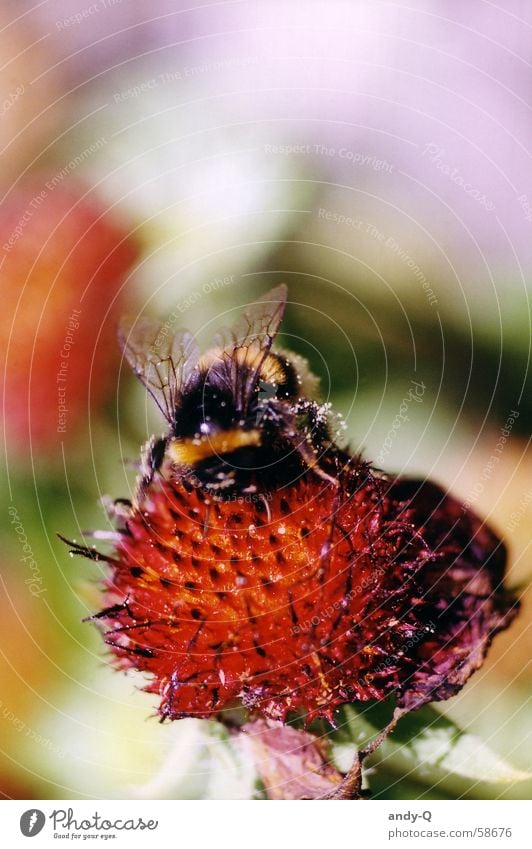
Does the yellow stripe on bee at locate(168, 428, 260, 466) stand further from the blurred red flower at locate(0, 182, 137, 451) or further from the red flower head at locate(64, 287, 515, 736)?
the blurred red flower at locate(0, 182, 137, 451)

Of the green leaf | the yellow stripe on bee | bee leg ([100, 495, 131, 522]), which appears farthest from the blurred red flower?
the green leaf

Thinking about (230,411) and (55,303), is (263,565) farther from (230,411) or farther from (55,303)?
(55,303)

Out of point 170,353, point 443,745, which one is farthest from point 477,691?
point 170,353

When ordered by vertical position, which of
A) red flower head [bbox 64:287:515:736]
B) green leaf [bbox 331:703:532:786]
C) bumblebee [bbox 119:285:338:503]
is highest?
bumblebee [bbox 119:285:338:503]

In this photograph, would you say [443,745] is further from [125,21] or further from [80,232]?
[125,21]

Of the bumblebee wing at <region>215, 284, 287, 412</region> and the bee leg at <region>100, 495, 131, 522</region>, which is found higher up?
the bumblebee wing at <region>215, 284, 287, 412</region>

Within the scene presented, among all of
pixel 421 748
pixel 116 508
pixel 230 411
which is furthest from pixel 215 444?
pixel 421 748

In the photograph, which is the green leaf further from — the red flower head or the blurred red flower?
the blurred red flower

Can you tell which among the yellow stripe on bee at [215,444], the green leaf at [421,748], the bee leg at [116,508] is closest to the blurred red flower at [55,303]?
the bee leg at [116,508]

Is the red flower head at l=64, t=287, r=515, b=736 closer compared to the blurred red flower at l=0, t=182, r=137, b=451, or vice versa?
the red flower head at l=64, t=287, r=515, b=736
